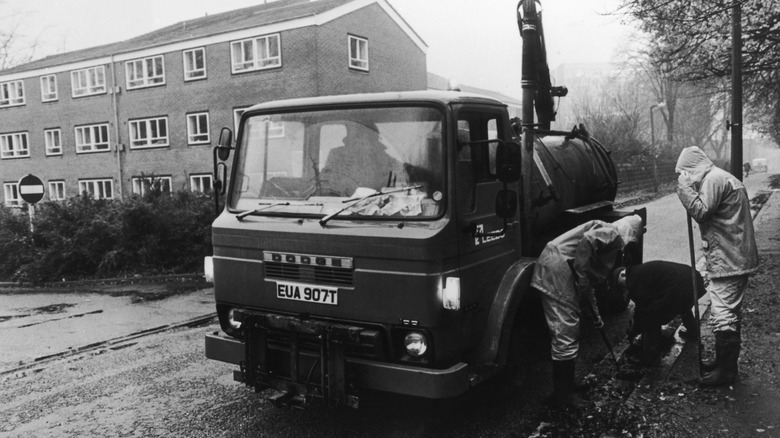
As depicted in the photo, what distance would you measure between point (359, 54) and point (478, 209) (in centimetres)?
2710

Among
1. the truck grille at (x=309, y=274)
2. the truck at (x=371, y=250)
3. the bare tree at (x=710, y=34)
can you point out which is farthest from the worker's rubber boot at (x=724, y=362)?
the bare tree at (x=710, y=34)

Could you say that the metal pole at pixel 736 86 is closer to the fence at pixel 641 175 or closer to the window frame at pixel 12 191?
the fence at pixel 641 175

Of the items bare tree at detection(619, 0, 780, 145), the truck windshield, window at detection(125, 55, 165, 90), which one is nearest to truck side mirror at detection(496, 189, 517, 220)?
the truck windshield

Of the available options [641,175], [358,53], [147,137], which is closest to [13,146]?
[147,137]

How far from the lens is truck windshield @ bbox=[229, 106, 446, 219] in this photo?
432 centimetres

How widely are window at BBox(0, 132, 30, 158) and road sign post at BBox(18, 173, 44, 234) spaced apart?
28.1 meters

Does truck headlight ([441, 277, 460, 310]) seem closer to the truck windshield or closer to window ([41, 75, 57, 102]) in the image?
the truck windshield

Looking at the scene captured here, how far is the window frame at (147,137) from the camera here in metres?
33.6

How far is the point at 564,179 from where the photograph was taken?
267 inches

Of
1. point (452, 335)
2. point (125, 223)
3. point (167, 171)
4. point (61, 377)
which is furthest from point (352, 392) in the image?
point (167, 171)

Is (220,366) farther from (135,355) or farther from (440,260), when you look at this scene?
(440,260)

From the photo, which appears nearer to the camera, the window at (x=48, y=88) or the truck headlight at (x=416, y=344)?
the truck headlight at (x=416, y=344)

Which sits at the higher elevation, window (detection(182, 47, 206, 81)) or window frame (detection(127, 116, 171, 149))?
window (detection(182, 47, 206, 81))

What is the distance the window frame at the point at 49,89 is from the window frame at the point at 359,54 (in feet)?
64.7
